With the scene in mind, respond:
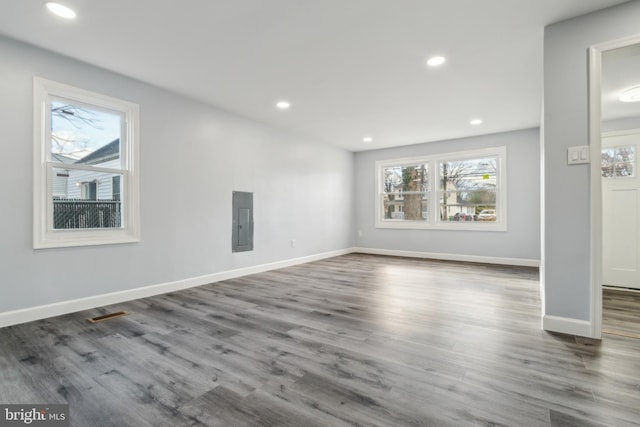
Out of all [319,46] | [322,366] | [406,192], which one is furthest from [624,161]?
[322,366]

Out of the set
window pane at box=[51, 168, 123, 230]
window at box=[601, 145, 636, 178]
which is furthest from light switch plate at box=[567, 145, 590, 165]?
window pane at box=[51, 168, 123, 230]

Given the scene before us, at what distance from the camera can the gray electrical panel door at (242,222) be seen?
15.4 ft

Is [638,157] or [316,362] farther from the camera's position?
[638,157]

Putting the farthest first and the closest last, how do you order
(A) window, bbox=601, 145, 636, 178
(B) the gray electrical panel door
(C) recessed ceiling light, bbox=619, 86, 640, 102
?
(B) the gray electrical panel door
(A) window, bbox=601, 145, 636, 178
(C) recessed ceiling light, bbox=619, 86, 640, 102

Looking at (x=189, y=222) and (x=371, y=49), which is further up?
(x=371, y=49)

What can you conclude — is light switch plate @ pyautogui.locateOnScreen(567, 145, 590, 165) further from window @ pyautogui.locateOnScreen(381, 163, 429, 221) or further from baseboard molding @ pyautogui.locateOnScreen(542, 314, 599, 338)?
window @ pyautogui.locateOnScreen(381, 163, 429, 221)

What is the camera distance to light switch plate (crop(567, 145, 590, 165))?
2.31 meters

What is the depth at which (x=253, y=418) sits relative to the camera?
1.44m

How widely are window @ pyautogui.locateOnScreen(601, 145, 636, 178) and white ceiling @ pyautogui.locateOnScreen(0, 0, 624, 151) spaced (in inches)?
44.6

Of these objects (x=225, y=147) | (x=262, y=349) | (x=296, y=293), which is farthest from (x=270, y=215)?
(x=262, y=349)

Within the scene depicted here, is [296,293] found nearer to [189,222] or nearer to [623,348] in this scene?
[189,222]

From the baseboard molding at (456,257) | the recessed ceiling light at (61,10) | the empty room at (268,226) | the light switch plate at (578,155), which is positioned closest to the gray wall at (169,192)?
the empty room at (268,226)

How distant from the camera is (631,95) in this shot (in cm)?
354

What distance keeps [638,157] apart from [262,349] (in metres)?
5.21
